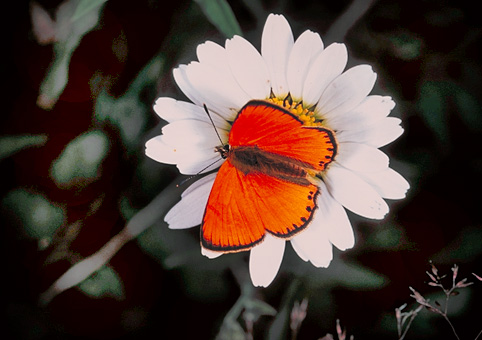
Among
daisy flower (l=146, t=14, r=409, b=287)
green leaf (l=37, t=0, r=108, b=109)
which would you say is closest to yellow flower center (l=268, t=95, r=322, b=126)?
daisy flower (l=146, t=14, r=409, b=287)

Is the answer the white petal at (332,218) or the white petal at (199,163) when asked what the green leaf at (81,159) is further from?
the white petal at (332,218)

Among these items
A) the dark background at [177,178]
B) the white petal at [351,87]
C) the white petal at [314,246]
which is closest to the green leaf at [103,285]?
the dark background at [177,178]

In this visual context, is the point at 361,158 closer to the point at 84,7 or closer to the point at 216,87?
the point at 216,87

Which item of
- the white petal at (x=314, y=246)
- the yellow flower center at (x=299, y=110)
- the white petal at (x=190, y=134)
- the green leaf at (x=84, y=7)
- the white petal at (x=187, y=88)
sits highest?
the green leaf at (x=84, y=7)

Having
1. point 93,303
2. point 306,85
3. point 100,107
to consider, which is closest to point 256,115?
point 306,85

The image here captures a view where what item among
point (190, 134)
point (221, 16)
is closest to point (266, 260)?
point (190, 134)
